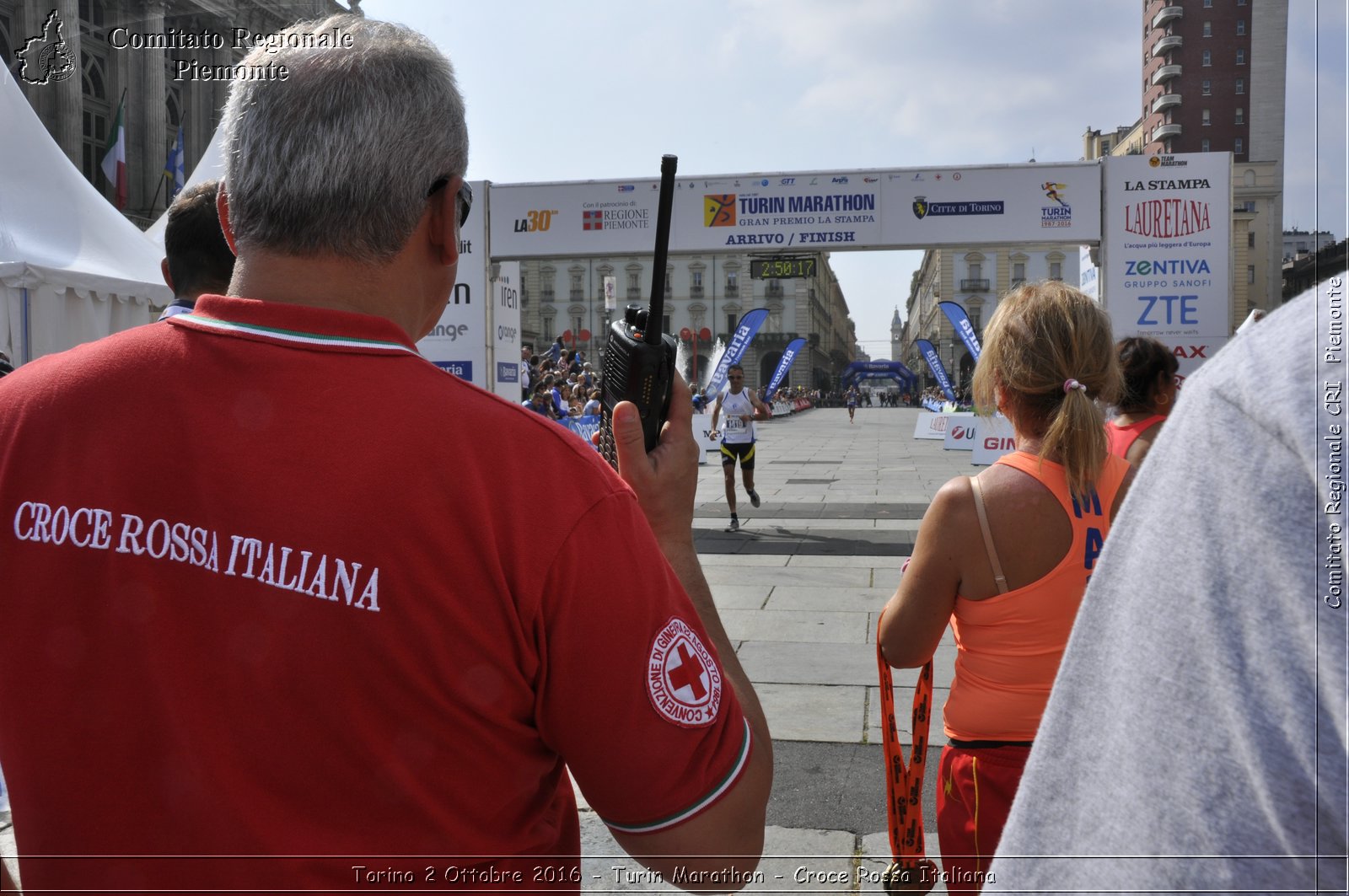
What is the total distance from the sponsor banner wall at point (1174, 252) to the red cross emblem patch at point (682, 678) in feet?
31.3

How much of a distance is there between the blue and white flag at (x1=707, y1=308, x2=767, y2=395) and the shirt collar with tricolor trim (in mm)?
16766

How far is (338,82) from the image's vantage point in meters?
1.16

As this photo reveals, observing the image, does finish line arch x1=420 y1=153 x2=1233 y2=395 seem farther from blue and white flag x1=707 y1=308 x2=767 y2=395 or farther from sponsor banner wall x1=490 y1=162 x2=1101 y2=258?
blue and white flag x1=707 y1=308 x2=767 y2=395

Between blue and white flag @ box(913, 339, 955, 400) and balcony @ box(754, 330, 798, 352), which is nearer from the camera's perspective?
blue and white flag @ box(913, 339, 955, 400)

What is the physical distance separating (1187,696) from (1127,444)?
3.07 metres

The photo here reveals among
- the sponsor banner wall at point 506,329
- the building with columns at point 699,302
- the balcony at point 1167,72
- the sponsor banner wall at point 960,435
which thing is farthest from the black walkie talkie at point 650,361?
the balcony at point 1167,72

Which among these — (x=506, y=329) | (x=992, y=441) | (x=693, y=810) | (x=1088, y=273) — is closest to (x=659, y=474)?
(x=693, y=810)

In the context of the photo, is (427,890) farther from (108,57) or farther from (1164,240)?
(108,57)

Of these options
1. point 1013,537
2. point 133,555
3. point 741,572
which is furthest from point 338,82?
point 741,572

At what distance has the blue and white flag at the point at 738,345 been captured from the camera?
735 inches

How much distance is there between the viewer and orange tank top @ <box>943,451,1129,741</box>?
2137mm

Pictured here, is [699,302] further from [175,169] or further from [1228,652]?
[1228,652]

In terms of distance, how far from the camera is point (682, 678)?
1.09 meters

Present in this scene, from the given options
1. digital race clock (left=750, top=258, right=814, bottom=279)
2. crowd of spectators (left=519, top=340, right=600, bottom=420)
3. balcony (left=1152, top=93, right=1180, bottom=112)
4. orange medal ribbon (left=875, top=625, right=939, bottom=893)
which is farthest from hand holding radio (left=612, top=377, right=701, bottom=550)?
balcony (left=1152, top=93, right=1180, bottom=112)
